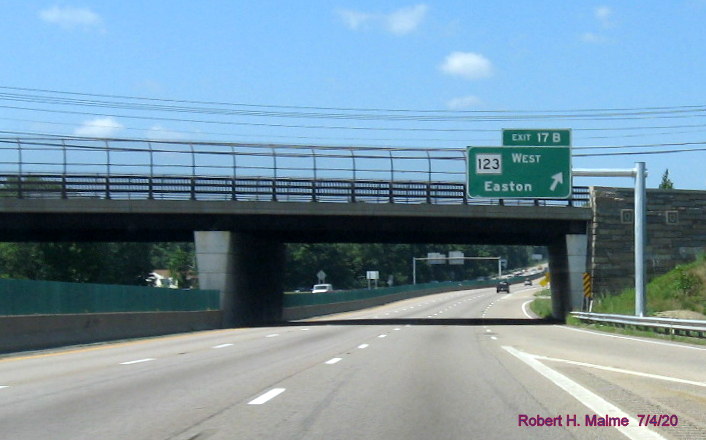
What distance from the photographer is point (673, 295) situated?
44.1m

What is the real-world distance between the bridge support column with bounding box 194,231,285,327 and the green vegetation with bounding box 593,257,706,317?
688 inches

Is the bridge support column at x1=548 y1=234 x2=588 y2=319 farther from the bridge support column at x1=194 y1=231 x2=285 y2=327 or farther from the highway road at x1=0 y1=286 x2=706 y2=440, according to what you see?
the highway road at x1=0 y1=286 x2=706 y2=440

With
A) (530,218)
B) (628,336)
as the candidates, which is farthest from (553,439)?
(530,218)

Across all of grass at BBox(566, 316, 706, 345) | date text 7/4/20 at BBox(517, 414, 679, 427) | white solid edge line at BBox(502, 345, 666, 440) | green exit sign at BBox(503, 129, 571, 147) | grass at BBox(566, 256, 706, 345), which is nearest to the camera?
white solid edge line at BBox(502, 345, 666, 440)

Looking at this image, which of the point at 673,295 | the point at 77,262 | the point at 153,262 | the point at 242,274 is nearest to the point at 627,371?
the point at 673,295

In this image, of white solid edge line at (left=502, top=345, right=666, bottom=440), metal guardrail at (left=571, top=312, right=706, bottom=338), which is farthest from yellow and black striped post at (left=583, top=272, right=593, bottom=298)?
white solid edge line at (left=502, top=345, right=666, bottom=440)

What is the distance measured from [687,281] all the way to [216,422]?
123 feet

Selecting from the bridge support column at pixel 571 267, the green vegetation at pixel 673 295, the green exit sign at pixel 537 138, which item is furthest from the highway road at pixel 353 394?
the bridge support column at pixel 571 267

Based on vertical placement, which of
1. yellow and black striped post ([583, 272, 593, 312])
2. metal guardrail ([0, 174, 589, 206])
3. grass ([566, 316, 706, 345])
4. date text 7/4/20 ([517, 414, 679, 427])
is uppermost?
metal guardrail ([0, 174, 589, 206])

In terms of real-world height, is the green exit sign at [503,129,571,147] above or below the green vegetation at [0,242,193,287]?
above

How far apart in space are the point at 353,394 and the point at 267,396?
1221 mm

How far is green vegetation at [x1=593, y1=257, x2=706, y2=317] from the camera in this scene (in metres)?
42.9

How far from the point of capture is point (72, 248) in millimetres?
99688

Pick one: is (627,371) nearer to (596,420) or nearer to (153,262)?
(596,420)
